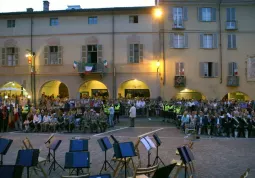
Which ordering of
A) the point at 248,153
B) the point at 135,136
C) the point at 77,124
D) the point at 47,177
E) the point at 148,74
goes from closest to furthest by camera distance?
the point at 47,177, the point at 248,153, the point at 135,136, the point at 77,124, the point at 148,74

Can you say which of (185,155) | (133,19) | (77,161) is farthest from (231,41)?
(77,161)

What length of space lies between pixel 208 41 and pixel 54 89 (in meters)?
18.8

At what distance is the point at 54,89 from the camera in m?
37.2

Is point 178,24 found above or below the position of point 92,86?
above

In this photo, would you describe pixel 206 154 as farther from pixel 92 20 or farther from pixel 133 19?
pixel 92 20

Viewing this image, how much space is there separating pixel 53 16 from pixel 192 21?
15237mm

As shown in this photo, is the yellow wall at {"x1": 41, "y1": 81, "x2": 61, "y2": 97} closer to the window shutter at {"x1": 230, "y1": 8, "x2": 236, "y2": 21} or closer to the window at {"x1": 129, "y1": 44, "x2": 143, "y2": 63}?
the window at {"x1": 129, "y1": 44, "x2": 143, "y2": 63}

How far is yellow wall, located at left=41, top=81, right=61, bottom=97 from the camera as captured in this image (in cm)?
3534

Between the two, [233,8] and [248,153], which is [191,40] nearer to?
[233,8]

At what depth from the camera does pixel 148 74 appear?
32625 millimetres

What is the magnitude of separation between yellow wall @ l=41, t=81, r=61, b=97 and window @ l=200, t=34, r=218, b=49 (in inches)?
696

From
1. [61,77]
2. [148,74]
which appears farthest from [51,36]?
[148,74]

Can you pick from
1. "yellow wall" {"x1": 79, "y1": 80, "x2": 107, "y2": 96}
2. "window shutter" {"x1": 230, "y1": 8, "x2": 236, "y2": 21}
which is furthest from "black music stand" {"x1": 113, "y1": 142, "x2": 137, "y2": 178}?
"window shutter" {"x1": 230, "y1": 8, "x2": 236, "y2": 21}

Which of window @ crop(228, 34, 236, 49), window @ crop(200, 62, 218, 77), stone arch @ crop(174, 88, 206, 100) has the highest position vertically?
window @ crop(228, 34, 236, 49)
